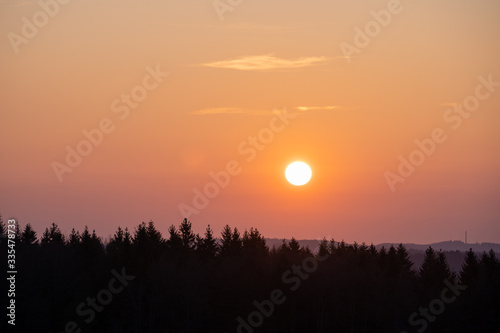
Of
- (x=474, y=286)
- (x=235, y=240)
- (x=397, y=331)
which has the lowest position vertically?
(x=397, y=331)

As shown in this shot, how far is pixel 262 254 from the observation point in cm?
11744

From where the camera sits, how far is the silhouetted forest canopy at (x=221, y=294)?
308 ft

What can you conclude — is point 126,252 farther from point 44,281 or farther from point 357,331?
point 357,331

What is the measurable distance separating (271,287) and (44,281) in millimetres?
29111

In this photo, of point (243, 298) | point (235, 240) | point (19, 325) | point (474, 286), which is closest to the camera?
point (19, 325)

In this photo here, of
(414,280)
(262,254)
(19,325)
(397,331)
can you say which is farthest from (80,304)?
(414,280)

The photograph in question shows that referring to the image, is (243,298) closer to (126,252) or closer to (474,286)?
(126,252)

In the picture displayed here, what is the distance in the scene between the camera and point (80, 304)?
9475cm

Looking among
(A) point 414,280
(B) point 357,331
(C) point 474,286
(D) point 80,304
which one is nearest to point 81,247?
(D) point 80,304

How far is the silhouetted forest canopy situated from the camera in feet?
308

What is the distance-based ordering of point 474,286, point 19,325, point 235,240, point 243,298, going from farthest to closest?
1. point 235,240
2. point 474,286
3. point 243,298
4. point 19,325

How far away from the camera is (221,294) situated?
10138cm

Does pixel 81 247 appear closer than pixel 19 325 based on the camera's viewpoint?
No

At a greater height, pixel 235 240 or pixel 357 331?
pixel 235 240
